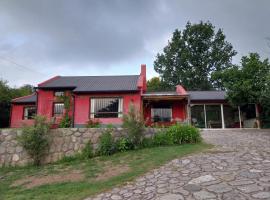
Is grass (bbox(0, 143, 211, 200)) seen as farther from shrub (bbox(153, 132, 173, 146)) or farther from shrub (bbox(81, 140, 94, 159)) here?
shrub (bbox(153, 132, 173, 146))

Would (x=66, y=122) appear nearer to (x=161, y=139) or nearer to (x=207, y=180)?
(x=161, y=139)

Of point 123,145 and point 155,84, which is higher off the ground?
point 155,84

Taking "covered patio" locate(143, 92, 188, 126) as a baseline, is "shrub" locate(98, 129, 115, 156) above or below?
below

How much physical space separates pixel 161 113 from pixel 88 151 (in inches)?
405

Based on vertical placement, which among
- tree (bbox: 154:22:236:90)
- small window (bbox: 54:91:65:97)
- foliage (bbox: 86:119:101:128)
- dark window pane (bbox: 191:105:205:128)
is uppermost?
tree (bbox: 154:22:236:90)

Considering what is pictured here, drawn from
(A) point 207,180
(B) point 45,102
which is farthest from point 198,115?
(A) point 207,180

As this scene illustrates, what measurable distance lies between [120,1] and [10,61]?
50.7 ft

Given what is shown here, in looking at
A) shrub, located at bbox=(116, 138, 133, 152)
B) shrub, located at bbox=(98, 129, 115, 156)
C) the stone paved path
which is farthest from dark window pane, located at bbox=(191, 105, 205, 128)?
the stone paved path

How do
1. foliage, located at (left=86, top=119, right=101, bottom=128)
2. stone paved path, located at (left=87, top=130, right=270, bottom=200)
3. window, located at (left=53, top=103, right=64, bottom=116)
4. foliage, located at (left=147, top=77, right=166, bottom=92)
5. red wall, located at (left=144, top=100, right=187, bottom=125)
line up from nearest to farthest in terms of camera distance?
stone paved path, located at (left=87, top=130, right=270, bottom=200) < foliage, located at (left=86, top=119, right=101, bottom=128) < red wall, located at (left=144, top=100, right=187, bottom=125) < window, located at (left=53, top=103, right=64, bottom=116) < foliage, located at (left=147, top=77, right=166, bottom=92)

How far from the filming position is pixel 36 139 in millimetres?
9883

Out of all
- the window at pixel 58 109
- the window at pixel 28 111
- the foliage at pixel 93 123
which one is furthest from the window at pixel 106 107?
the window at pixel 28 111

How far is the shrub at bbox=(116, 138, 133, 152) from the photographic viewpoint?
10.2 meters

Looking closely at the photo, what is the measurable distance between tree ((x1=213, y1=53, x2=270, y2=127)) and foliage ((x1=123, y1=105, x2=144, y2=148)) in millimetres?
10514

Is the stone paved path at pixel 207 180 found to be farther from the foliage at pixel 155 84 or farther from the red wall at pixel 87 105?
the foliage at pixel 155 84
